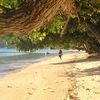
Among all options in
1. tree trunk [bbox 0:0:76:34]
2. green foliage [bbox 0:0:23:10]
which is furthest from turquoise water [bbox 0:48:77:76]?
tree trunk [bbox 0:0:76:34]

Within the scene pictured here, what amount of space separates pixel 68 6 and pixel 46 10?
55 centimetres

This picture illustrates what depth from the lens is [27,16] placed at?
3400 millimetres

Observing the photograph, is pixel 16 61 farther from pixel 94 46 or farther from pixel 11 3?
pixel 11 3

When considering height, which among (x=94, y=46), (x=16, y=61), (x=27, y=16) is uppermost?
(x=27, y=16)

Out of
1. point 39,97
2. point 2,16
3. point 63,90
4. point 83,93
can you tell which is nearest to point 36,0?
point 2,16

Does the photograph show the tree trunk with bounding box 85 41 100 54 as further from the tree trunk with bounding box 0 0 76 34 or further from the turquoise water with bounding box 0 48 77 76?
the tree trunk with bounding box 0 0 76 34

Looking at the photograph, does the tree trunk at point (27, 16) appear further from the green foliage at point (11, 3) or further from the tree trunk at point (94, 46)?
the tree trunk at point (94, 46)

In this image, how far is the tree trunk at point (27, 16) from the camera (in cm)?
334

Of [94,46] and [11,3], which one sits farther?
[94,46]

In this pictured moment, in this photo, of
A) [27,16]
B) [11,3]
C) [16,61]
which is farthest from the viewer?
[16,61]

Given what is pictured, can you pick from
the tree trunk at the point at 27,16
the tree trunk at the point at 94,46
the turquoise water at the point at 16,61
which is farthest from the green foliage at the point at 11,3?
the turquoise water at the point at 16,61

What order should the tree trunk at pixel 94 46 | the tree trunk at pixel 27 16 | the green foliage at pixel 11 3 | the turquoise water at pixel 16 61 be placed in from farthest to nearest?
the turquoise water at pixel 16 61, the tree trunk at pixel 94 46, the green foliage at pixel 11 3, the tree trunk at pixel 27 16

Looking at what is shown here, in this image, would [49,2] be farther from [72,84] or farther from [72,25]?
[72,84]

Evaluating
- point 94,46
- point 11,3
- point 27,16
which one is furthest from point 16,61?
point 27,16
